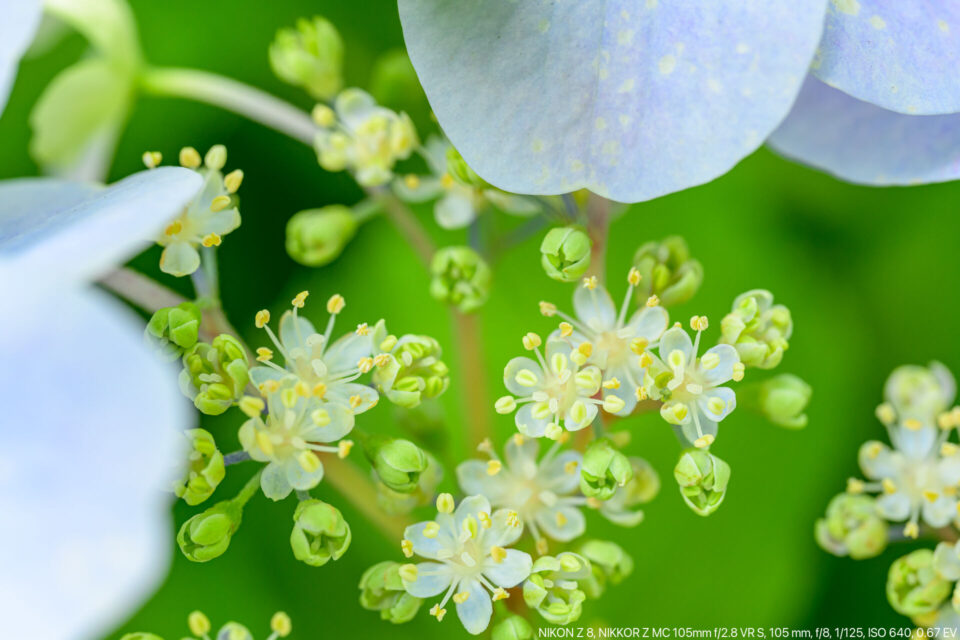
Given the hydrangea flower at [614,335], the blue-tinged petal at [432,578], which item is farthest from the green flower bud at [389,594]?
the hydrangea flower at [614,335]

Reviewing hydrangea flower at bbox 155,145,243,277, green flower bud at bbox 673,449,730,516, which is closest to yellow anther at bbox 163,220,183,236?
hydrangea flower at bbox 155,145,243,277

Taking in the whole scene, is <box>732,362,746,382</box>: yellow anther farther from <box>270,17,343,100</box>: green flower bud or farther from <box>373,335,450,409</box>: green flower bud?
<box>270,17,343,100</box>: green flower bud

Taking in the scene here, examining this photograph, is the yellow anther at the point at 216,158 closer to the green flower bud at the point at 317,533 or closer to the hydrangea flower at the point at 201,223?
the hydrangea flower at the point at 201,223

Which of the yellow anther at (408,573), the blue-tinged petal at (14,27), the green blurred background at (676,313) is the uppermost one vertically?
the blue-tinged petal at (14,27)

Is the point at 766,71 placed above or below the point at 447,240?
above

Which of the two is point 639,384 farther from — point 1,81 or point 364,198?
point 364,198

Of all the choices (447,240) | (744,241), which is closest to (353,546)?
(447,240)

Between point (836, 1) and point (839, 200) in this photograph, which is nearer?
point (836, 1)

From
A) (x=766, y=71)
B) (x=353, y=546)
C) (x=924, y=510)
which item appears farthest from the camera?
(x=353, y=546)
